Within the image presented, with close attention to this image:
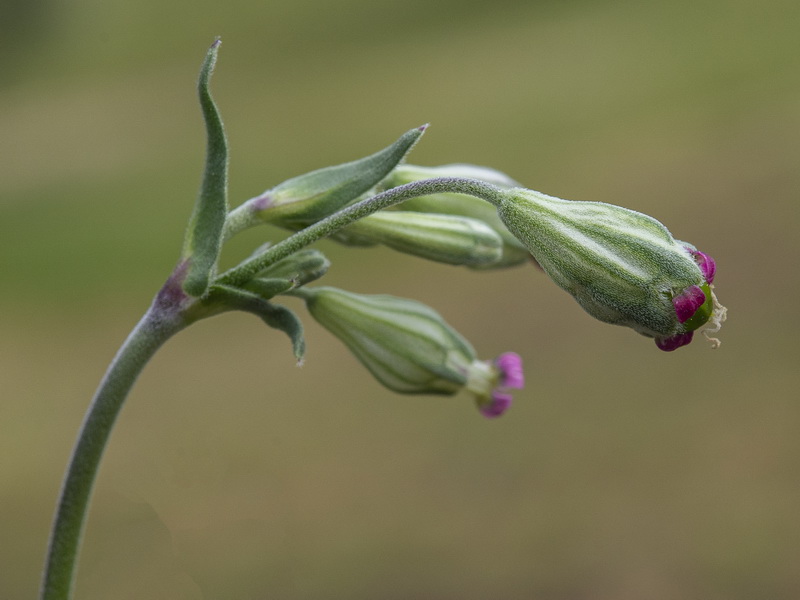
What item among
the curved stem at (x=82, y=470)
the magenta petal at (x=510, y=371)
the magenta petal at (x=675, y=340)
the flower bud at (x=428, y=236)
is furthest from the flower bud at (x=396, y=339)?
the magenta petal at (x=675, y=340)

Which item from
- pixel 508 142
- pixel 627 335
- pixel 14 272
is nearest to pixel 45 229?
Answer: pixel 14 272

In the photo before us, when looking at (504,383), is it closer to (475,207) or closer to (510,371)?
(510,371)

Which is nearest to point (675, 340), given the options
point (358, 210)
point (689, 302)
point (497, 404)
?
point (689, 302)

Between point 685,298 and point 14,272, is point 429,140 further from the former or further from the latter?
point 685,298

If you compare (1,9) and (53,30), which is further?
(53,30)

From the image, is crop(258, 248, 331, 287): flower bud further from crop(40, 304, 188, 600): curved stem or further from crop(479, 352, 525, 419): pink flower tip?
crop(479, 352, 525, 419): pink flower tip

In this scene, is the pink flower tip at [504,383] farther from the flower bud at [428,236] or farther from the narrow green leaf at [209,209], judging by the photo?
the narrow green leaf at [209,209]
